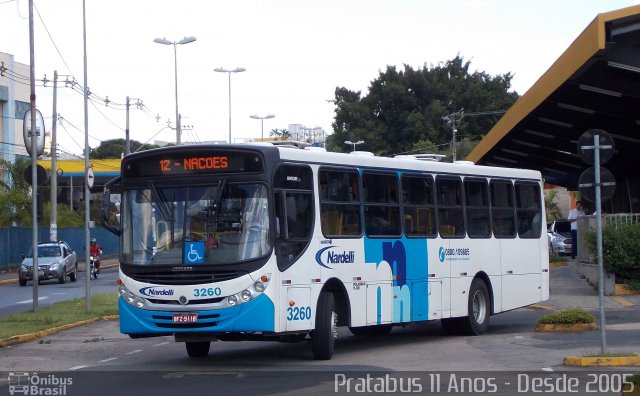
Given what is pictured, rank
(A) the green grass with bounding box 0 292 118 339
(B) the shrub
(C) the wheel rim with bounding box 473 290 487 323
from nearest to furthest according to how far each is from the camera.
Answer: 1. (C) the wheel rim with bounding box 473 290 487 323
2. (A) the green grass with bounding box 0 292 118 339
3. (B) the shrub

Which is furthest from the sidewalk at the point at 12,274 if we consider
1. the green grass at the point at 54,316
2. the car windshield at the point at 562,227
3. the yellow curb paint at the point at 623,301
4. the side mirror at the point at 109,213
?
the side mirror at the point at 109,213

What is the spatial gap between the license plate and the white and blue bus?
0.01m

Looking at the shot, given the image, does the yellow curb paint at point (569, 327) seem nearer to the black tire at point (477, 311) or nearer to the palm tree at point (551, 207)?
the black tire at point (477, 311)

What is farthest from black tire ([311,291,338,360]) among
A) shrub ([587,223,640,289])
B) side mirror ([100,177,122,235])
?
shrub ([587,223,640,289])

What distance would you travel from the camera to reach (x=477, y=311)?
19.2 m

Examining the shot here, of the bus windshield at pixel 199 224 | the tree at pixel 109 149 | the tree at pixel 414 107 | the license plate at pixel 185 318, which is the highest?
the tree at pixel 109 149

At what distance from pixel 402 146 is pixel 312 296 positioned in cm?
4961

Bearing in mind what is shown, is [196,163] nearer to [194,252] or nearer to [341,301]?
[194,252]

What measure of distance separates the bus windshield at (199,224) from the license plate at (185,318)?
714 mm

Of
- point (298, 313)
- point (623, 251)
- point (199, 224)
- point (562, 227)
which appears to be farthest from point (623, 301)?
point (562, 227)

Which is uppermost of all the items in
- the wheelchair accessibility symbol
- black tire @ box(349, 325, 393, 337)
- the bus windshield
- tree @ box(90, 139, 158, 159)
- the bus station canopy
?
tree @ box(90, 139, 158, 159)

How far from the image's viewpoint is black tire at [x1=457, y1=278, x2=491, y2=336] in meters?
18.8

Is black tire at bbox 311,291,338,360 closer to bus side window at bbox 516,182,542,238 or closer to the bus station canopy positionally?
bus side window at bbox 516,182,542,238

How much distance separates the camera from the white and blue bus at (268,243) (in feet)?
A: 45.5
